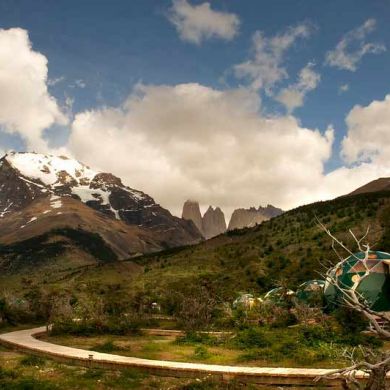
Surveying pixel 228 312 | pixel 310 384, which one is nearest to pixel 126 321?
pixel 228 312

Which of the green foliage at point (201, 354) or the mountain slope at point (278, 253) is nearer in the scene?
the green foliage at point (201, 354)

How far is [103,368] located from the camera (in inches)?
794

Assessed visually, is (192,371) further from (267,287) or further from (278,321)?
(267,287)

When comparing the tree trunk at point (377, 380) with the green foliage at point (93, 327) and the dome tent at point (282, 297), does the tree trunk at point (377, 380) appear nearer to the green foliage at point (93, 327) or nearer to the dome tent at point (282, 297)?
the green foliage at point (93, 327)

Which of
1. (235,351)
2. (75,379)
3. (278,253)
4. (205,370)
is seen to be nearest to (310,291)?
(235,351)

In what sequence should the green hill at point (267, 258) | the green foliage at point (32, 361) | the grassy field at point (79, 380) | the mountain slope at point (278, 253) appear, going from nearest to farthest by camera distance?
the grassy field at point (79, 380)
the green foliage at point (32, 361)
the green hill at point (267, 258)
the mountain slope at point (278, 253)

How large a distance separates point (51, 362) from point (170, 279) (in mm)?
64755

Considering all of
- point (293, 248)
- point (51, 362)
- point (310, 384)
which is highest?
point (293, 248)

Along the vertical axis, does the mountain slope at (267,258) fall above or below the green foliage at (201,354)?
above

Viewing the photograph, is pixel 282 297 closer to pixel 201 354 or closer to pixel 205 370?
pixel 201 354

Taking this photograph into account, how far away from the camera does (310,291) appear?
40.7m

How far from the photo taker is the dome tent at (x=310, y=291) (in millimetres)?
38812

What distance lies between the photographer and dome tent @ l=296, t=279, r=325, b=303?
127 feet

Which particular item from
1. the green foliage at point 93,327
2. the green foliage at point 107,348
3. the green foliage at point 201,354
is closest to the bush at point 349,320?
the green foliage at point 201,354
